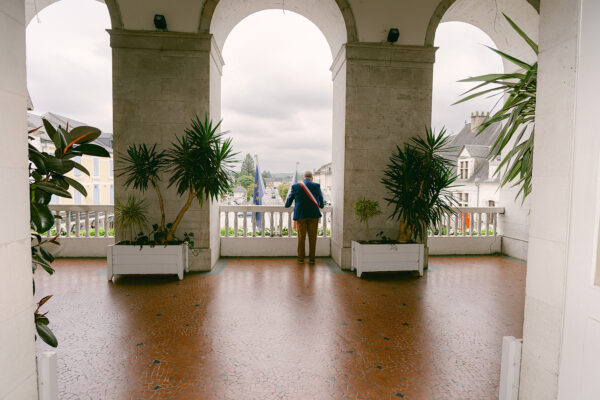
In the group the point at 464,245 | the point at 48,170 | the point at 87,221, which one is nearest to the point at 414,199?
the point at 464,245

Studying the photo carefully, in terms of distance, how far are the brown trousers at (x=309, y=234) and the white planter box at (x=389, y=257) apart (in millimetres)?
982

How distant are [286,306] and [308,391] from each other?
167 cm

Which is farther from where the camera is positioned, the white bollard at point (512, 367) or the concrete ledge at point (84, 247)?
the concrete ledge at point (84, 247)

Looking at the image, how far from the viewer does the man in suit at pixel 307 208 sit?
5.95 meters

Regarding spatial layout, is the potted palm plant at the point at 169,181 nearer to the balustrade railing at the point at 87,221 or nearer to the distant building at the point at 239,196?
the distant building at the point at 239,196

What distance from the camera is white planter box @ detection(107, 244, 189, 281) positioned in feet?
16.2

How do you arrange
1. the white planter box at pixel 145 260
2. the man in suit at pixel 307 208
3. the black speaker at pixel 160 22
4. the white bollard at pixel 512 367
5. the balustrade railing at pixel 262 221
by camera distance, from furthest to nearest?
the balustrade railing at pixel 262 221
the man in suit at pixel 307 208
the black speaker at pixel 160 22
the white planter box at pixel 145 260
the white bollard at pixel 512 367

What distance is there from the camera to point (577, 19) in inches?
60.8

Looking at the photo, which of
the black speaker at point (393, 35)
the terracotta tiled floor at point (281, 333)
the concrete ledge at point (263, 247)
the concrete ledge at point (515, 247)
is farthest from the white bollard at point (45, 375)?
the concrete ledge at point (515, 247)

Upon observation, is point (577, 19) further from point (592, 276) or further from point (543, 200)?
point (592, 276)

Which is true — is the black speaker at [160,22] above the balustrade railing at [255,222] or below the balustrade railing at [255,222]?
above

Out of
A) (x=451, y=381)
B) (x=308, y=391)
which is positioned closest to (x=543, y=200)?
(x=451, y=381)

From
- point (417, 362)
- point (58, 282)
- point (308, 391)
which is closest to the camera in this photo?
point (308, 391)

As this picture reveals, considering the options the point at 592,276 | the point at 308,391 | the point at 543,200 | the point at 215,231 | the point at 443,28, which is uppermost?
the point at 443,28
